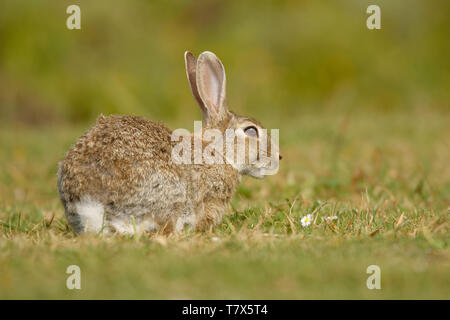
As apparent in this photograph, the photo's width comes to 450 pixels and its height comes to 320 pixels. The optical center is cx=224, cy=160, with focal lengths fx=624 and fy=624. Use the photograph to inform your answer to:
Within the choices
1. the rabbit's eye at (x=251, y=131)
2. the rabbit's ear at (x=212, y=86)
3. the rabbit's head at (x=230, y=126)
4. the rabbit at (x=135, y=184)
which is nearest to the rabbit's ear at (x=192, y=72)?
the rabbit's head at (x=230, y=126)

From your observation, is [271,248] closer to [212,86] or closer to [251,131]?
[251,131]

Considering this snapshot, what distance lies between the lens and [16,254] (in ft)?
13.1

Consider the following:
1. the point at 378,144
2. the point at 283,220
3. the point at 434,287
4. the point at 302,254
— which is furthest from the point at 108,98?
the point at 434,287

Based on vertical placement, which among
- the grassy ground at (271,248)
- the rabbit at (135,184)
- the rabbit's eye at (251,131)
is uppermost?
the rabbit's eye at (251,131)

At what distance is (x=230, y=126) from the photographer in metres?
5.62

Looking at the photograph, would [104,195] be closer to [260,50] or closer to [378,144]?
[378,144]

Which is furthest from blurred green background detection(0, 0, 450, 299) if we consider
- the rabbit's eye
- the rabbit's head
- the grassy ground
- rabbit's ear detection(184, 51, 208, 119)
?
rabbit's ear detection(184, 51, 208, 119)

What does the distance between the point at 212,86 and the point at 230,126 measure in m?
Result: 0.40

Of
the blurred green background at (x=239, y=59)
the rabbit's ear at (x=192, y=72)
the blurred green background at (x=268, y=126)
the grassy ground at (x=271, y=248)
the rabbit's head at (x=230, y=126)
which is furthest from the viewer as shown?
the blurred green background at (x=239, y=59)

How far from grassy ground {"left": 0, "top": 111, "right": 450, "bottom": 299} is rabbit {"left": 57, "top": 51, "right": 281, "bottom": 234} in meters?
0.21

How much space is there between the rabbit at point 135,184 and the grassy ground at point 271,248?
0.21 metres

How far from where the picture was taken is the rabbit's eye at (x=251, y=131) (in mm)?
5645

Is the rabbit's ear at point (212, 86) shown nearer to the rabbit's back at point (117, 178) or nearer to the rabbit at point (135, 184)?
the rabbit at point (135, 184)

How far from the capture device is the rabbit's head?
5531mm
